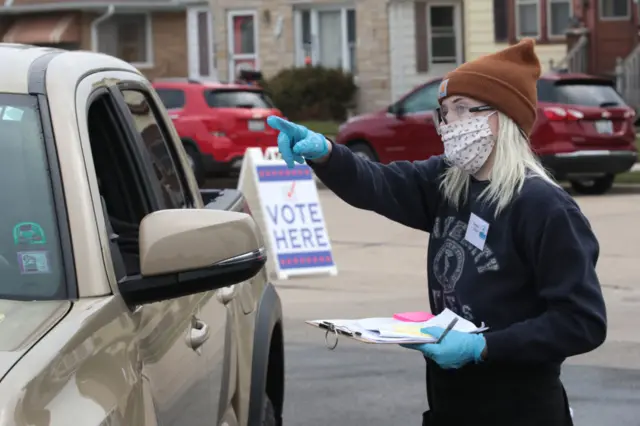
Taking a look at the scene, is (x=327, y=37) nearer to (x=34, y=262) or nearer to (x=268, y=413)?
(x=268, y=413)

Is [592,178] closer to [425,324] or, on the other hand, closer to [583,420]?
[583,420]

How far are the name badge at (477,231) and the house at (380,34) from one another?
29.3 metres

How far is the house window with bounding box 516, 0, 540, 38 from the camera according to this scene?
33.0 meters

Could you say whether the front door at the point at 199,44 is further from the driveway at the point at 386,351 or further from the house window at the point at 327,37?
the driveway at the point at 386,351

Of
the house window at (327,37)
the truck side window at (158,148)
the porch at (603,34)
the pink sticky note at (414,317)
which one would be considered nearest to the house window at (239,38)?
the house window at (327,37)

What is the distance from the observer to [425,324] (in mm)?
3475

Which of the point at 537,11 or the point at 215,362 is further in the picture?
the point at 537,11

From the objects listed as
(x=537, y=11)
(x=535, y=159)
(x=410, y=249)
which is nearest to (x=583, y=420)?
(x=535, y=159)

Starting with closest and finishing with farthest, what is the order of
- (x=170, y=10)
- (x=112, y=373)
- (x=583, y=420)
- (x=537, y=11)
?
(x=112, y=373)
(x=583, y=420)
(x=537, y=11)
(x=170, y=10)

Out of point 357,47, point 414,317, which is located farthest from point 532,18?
point 414,317

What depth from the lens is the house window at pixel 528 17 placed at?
33000 millimetres

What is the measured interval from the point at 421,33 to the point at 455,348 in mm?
31823

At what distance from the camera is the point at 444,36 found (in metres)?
35.0

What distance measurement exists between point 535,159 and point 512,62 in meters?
0.28
